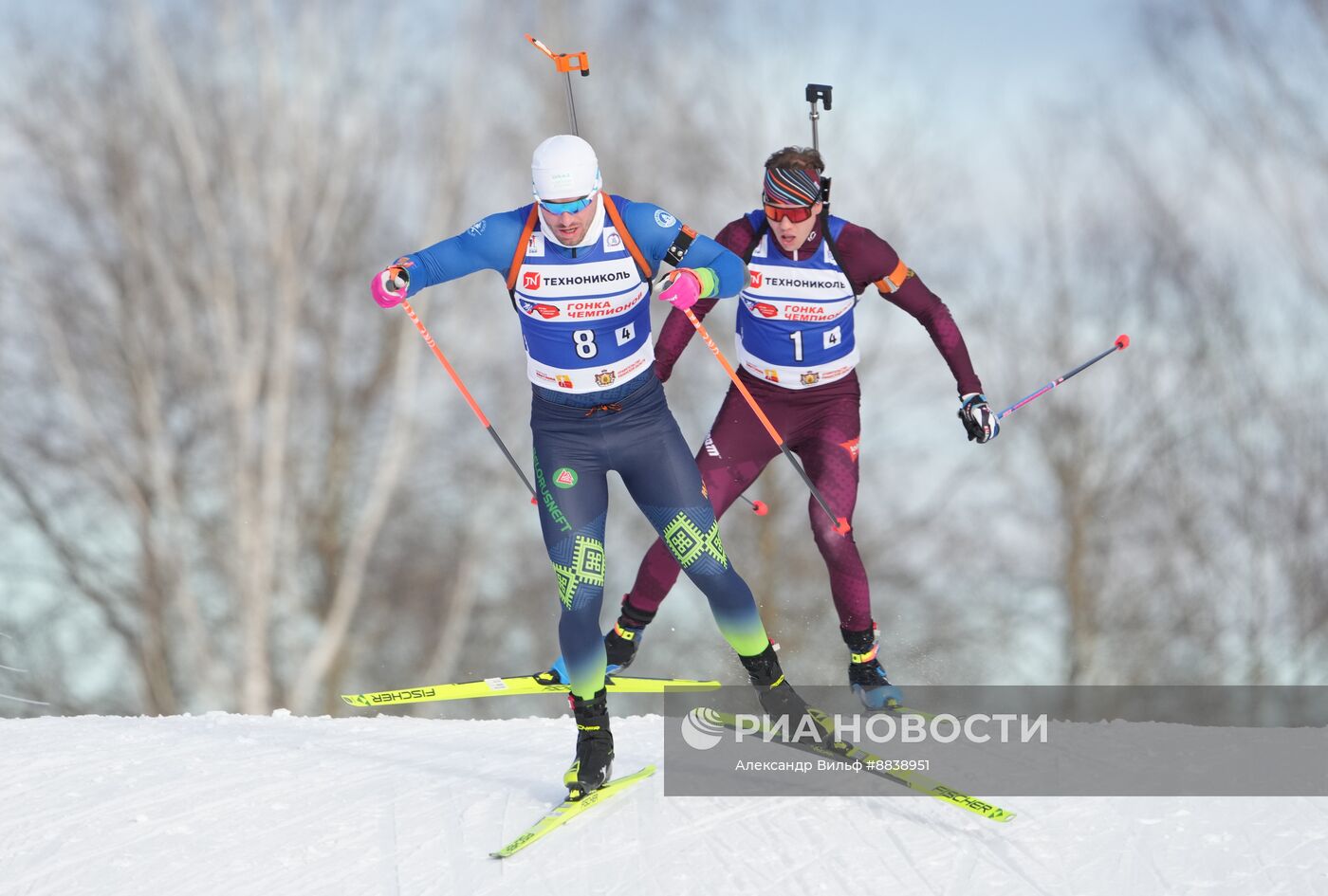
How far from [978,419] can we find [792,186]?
1183 millimetres

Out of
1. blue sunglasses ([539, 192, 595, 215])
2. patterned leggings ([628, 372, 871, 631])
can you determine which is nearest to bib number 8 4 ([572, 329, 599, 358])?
blue sunglasses ([539, 192, 595, 215])

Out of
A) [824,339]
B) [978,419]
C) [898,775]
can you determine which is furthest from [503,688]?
[978,419]

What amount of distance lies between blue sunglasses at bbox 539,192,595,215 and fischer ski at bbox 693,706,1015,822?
6.83ft

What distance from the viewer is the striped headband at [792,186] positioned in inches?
210

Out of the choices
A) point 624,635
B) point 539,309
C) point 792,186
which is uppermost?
point 792,186

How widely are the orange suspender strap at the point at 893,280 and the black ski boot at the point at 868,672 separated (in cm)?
142

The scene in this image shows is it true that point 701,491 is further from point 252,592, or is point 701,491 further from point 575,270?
point 252,592

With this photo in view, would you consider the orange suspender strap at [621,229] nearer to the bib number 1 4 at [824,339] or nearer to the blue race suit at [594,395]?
the blue race suit at [594,395]

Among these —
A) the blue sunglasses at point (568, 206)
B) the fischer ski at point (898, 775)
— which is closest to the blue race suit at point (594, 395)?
the blue sunglasses at point (568, 206)

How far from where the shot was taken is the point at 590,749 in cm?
527

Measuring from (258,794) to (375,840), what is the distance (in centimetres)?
82

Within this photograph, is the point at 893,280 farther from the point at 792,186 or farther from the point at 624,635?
the point at 624,635

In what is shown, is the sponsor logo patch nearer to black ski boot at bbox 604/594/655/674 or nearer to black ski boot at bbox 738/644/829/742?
black ski boot at bbox 738/644/829/742

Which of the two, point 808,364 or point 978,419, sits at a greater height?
point 808,364
